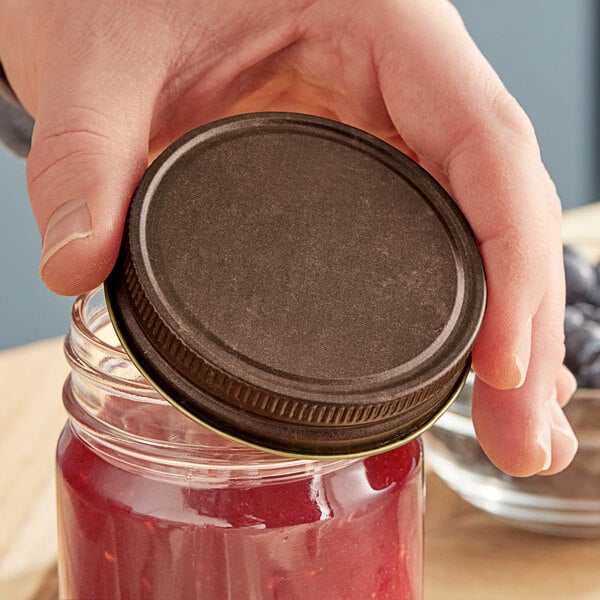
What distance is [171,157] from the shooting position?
19.9 inches

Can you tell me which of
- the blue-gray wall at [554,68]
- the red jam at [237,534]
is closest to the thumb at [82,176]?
the red jam at [237,534]

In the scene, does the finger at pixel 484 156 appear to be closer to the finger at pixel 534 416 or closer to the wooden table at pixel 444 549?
the finger at pixel 534 416

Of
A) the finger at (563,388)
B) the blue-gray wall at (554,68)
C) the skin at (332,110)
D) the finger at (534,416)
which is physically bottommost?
the blue-gray wall at (554,68)

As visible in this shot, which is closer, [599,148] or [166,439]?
[166,439]

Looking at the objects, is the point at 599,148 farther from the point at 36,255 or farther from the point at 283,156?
the point at 283,156

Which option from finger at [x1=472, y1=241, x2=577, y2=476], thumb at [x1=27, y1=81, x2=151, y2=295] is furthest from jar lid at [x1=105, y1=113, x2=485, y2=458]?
finger at [x1=472, y1=241, x2=577, y2=476]

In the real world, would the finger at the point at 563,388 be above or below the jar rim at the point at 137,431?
below

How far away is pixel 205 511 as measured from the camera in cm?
51

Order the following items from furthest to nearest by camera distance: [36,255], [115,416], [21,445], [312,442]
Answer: [36,255] < [21,445] < [115,416] < [312,442]

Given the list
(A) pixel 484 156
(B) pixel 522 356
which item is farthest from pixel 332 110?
(B) pixel 522 356

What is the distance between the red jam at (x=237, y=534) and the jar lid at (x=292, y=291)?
79mm

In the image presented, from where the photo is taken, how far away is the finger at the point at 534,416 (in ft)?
2.04

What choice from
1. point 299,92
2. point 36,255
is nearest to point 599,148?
point 36,255

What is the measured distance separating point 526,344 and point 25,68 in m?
0.42
